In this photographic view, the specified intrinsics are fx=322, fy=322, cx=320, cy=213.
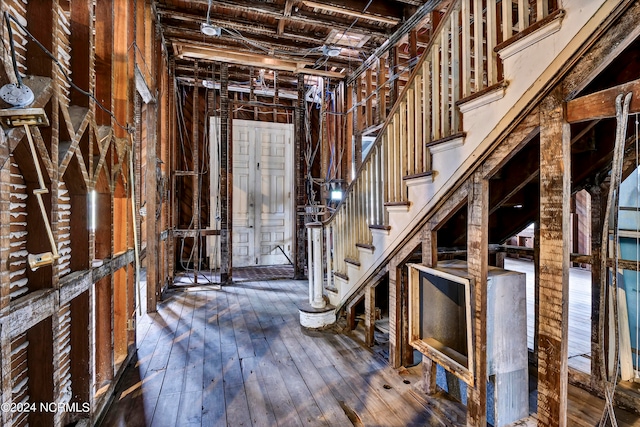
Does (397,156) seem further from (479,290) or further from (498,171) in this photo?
(479,290)

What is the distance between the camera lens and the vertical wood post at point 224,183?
16.8ft

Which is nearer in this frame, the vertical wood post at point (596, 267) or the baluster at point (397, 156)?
the vertical wood post at point (596, 267)

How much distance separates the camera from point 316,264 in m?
3.33

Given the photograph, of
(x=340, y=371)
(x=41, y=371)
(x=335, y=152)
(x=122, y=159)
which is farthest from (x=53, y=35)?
(x=335, y=152)

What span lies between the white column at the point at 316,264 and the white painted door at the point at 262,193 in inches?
133

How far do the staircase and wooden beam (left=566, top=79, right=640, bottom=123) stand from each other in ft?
0.52

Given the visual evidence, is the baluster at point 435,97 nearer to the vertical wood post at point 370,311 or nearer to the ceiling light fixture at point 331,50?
the vertical wood post at point 370,311

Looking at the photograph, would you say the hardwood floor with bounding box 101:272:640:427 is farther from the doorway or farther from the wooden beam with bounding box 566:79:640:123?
the doorway

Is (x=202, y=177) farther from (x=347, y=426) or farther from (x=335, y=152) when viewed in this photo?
(x=347, y=426)

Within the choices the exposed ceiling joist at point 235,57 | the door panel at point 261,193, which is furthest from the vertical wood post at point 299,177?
the door panel at point 261,193

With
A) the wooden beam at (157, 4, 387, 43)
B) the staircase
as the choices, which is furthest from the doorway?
the staircase

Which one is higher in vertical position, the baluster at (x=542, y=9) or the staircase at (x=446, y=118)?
the baluster at (x=542, y=9)

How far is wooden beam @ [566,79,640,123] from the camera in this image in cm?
116

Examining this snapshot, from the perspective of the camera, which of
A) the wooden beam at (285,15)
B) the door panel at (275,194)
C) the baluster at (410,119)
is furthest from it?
the door panel at (275,194)
